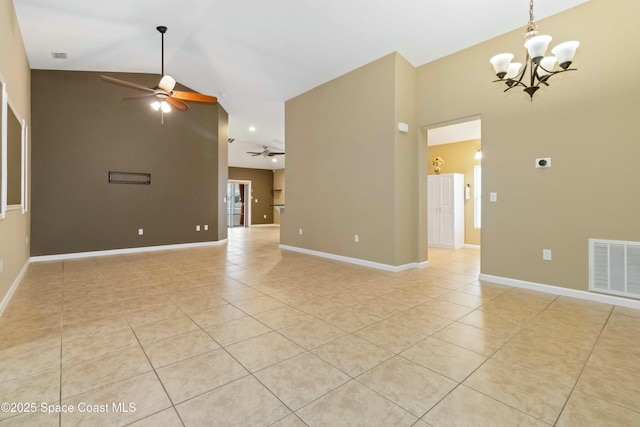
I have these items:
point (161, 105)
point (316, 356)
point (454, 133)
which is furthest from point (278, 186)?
point (316, 356)

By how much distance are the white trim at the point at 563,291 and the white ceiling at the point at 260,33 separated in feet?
9.47

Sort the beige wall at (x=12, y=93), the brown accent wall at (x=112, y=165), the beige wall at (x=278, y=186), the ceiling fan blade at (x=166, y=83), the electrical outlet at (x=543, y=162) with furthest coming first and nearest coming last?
the beige wall at (x=278, y=186), the brown accent wall at (x=112, y=165), the ceiling fan blade at (x=166, y=83), the electrical outlet at (x=543, y=162), the beige wall at (x=12, y=93)

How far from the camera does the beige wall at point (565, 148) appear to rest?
305 cm

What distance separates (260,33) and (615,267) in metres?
5.37

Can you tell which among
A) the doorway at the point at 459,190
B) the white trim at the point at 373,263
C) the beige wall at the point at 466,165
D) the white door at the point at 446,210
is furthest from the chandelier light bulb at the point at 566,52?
the beige wall at the point at 466,165

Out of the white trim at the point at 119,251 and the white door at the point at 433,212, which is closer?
the white trim at the point at 119,251

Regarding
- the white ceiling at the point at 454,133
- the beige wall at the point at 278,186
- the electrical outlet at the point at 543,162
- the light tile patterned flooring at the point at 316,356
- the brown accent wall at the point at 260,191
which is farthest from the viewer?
the beige wall at the point at 278,186

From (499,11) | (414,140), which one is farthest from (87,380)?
(499,11)

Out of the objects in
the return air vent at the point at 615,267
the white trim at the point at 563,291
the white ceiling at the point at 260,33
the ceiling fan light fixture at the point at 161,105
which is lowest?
the white trim at the point at 563,291

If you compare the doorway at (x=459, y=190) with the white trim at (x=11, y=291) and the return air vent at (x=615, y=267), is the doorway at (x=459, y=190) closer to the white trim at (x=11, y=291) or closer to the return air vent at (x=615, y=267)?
the return air vent at (x=615, y=267)

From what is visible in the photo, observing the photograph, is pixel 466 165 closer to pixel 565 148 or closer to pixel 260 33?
pixel 565 148

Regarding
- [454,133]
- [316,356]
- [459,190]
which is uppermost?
[454,133]

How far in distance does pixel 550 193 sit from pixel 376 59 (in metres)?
3.14

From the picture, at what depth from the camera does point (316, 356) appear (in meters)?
2.04
